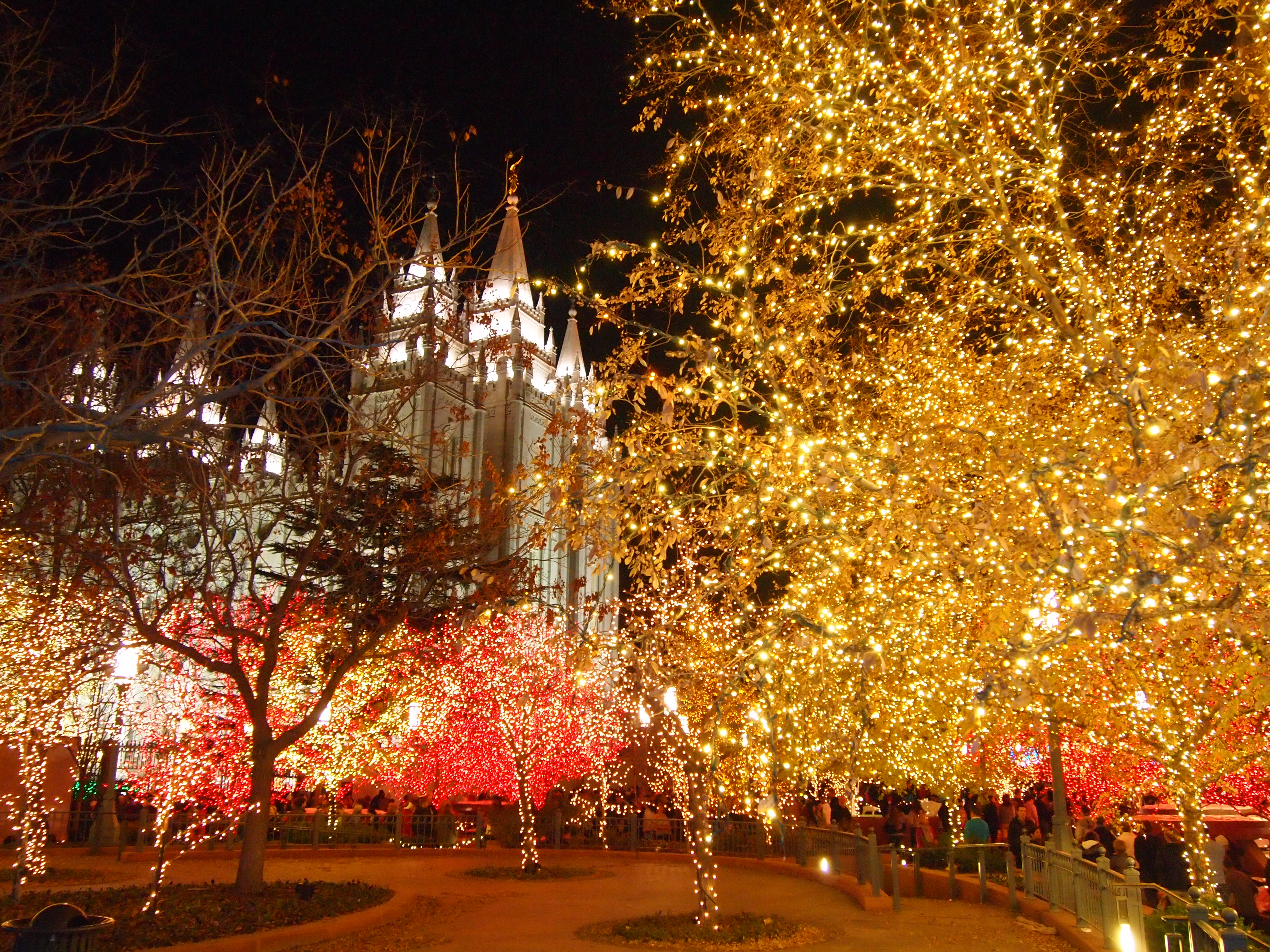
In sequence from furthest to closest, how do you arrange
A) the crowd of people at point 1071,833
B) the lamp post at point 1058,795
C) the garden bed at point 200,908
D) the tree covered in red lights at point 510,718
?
the tree covered in red lights at point 510,718 → the lamp post at point 1058,795 → the crowd of people at point 1071,833 → the garden bed at point 200,908

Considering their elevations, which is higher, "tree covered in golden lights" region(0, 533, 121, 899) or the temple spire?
the temple spire

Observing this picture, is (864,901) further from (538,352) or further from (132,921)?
(538,352)

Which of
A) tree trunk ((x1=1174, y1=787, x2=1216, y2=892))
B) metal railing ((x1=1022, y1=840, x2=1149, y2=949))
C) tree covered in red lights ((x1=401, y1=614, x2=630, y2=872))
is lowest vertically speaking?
metal railing ((x1=1022, y1=840, x2=1149, y2=949))

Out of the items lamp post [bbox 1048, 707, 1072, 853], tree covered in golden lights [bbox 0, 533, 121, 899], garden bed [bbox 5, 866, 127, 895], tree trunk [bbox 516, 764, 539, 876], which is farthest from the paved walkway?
tree covered in golden lights [bbox 0, 533, 121, 899]

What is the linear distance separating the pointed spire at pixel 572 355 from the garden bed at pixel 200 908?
169 feet

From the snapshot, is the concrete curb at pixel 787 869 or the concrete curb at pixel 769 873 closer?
the concrete curb at pixel 769 873

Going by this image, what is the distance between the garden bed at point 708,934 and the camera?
9.87 metres

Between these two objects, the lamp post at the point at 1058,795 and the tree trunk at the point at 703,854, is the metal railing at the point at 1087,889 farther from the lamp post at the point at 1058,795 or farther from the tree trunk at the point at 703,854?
the tree trunk at the point at 703,854

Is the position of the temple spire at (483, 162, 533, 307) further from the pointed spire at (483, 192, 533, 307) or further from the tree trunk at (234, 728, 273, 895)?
the tree trunk at (234, 728, 273, 895)

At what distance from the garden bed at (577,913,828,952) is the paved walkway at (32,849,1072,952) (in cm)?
26

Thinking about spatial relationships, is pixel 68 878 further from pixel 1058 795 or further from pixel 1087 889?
pixel 1058 795

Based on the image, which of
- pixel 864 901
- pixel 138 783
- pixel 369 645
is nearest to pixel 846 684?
pixel 864 901

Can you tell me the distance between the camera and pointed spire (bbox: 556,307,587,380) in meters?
63.0

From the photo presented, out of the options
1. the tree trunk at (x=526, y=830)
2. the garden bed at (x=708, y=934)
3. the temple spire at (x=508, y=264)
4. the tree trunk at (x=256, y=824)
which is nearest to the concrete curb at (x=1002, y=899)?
the garden bed at (x=708, y=934)
